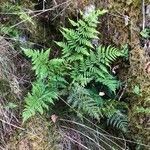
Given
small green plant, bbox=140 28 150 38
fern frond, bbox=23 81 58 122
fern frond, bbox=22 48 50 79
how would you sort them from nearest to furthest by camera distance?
fern frond, bbox=23 81 58 122 → fern frond, bbox=22 48 50 79 → small green plant, bbox=140 28 150 38

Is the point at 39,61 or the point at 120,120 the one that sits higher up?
the point at 39,61

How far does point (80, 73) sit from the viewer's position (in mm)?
3572

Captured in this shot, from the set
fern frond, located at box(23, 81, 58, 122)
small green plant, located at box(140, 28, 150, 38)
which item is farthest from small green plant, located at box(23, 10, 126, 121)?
small green plant, located at box(140, 28, 150, 38)

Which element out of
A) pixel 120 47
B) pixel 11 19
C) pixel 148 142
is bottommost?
pixel 148 142

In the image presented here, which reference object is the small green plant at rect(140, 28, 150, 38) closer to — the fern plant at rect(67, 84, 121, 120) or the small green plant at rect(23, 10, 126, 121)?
the small green plant at rect(23, 10, 126, 121)

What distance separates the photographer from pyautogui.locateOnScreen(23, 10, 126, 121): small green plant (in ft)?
11.3

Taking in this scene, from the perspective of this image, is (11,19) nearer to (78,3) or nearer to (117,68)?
(78,3)

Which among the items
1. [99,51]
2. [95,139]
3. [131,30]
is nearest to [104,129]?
[95,139]

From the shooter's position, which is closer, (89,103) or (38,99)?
(38,99)

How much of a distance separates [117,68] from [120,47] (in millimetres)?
224

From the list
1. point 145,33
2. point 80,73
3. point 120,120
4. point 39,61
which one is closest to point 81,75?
point 80,73

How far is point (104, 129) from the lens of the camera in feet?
11.9

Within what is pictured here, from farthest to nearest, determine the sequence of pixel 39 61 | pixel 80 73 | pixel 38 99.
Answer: pixel 80 73, pixel 39 61, pixel 38 99

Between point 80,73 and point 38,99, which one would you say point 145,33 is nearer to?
point 80,73
